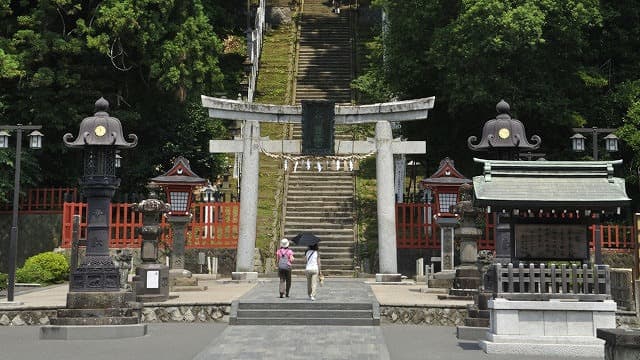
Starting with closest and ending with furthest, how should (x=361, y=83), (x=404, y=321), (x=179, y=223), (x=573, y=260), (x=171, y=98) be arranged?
(x=573, y=260), (x=404, y=321), (x=179, y=223), (x=171, y=98), (x=361, y=83)

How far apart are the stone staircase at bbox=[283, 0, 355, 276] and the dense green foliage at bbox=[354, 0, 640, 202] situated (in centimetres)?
471

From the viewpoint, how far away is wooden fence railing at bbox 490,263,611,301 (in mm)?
15055

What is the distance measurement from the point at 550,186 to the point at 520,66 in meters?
13.9

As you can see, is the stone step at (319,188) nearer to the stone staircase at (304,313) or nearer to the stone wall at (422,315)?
the stone wall at (422,315)

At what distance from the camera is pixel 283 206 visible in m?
32.8

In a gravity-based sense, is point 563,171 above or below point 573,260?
above

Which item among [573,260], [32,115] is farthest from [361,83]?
[573,260]

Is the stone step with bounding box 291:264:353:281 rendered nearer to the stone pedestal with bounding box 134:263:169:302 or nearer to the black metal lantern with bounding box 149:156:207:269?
the black metal lantern with bounding box 149:156:207:269

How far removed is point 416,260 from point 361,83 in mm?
10563

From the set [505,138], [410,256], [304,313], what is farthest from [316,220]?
[505,138]

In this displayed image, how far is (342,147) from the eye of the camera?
27422 mm

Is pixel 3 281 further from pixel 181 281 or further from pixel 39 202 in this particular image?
pixel 39 202

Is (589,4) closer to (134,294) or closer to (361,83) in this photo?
(361,83)

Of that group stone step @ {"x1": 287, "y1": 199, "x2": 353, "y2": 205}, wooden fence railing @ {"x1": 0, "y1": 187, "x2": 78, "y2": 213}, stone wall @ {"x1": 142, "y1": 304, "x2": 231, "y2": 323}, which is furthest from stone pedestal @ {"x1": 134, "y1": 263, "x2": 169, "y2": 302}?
stone step @ {"x1": 287, "y1": 199, "x2": 353, "y2": 205}
